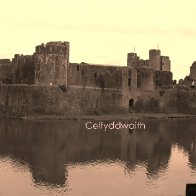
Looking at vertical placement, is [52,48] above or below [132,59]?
below

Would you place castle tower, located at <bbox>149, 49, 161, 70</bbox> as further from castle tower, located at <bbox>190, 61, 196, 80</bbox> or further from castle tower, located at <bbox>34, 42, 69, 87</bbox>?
castle tower, located at <bbox>34, 42, 69, 87</bbox>

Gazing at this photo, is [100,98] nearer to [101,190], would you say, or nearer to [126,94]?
[126,94]

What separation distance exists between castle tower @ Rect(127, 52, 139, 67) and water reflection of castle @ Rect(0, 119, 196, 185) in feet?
109

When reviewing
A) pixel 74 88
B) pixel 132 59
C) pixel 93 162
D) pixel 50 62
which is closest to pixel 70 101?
pixel 74 88

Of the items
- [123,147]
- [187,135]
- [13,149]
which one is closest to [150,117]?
[187,135]

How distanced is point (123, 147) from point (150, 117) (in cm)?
2531

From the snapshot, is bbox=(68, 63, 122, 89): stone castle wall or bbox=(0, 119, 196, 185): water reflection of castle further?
bbox=(68, 63, 122, 89): stone castle wall

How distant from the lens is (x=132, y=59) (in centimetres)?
6919

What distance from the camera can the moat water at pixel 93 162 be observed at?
1664 centimetres

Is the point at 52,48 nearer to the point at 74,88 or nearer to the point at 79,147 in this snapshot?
the point at 74,88

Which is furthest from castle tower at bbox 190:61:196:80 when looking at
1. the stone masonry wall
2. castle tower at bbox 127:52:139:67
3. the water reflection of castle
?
the water reflection of castle

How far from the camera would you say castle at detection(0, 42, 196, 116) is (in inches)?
1868

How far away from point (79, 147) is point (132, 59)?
146 feet

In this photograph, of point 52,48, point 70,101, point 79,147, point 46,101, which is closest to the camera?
point 79,147
